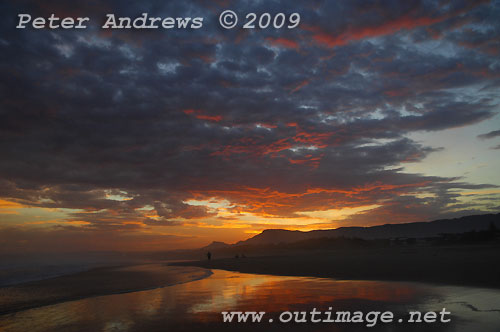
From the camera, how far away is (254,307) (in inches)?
526

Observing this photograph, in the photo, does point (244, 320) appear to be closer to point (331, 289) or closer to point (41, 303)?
point (331, 289)

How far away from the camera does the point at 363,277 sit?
22.9 m

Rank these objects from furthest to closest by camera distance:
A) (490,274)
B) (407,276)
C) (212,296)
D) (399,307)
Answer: (407,276) → (490,274) → (212,296) → (399,307)

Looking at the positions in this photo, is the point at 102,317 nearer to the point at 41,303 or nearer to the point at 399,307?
the point at 41,303

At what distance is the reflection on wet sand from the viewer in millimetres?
10102

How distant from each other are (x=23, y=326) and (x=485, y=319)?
1582 cm

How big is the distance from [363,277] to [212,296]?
11.9 m

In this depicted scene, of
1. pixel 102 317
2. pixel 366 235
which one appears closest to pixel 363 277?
pixel 102 317

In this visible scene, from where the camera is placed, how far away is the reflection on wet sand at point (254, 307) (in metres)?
10.1

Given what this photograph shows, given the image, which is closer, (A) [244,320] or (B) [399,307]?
(A) [244,320]

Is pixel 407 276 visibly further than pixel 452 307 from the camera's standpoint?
Yes

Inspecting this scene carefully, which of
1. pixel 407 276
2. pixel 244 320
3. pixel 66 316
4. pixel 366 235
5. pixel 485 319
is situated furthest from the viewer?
pixel 366 235

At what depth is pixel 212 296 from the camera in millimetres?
16797

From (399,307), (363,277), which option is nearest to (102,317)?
(399,307)
